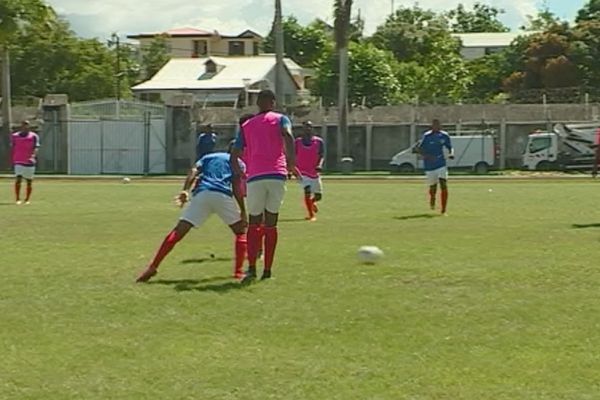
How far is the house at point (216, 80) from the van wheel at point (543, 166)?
33.4 metres

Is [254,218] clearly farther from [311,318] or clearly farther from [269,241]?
[311,318]

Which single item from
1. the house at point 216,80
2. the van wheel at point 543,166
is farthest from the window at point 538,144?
the house at point 216,80

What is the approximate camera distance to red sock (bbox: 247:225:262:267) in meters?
13.3

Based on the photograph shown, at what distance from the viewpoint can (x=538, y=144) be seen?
56.5 meters

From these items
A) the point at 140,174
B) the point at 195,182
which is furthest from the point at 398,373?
the point at 140,174

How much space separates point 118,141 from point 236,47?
308 feet

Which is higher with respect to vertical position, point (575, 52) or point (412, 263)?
point (575, 52)

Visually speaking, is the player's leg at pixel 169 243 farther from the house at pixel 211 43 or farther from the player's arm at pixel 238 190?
the house at pixel 211 43

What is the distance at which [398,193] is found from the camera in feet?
115

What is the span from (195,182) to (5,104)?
4789 cm

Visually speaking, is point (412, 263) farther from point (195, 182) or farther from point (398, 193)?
point (398, 193)

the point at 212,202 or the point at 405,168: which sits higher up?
the point at 212,202

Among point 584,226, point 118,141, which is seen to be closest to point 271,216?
point 584,226

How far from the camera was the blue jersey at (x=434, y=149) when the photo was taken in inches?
957
